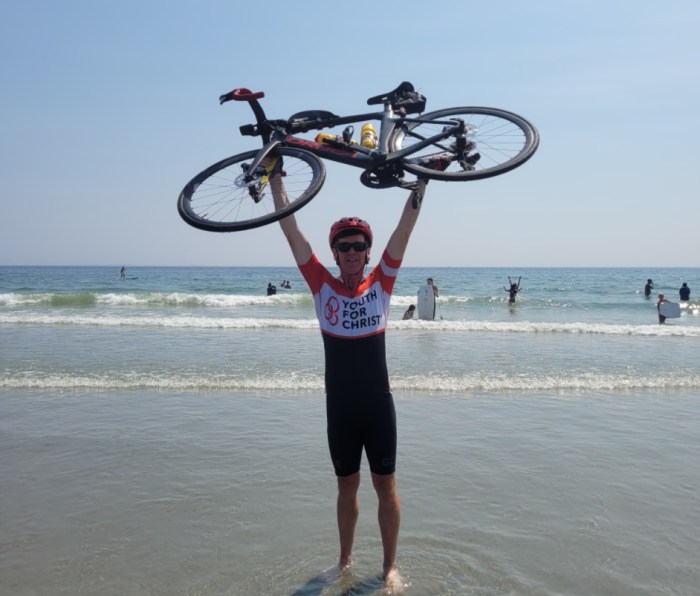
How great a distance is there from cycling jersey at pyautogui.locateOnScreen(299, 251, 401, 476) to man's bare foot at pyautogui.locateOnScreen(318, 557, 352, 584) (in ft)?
1.95

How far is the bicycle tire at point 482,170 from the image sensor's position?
398 centimetres

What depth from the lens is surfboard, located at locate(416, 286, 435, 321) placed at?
21.4m

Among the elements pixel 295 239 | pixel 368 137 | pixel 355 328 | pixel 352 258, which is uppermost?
pixel 368 137

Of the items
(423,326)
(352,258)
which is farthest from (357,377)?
(423,326)

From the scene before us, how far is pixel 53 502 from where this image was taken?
4.67m

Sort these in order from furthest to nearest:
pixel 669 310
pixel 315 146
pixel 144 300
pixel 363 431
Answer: pixel 144 300 → pixel 669 310 → pixel 315 146 → pixel 363 431

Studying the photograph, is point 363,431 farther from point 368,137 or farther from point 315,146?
point 368,137

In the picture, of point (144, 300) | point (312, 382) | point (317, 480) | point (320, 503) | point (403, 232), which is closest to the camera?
point (403, 232)

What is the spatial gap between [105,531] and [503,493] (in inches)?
124

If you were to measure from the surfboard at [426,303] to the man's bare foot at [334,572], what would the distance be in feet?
59.1

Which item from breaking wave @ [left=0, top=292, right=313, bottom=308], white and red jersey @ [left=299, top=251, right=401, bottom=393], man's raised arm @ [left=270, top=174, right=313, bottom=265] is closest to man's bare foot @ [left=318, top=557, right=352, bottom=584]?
white and red jersey @ [left=299, top=251, right=401, bottom=393]

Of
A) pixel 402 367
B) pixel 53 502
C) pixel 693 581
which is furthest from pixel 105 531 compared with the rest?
pixel 402 367

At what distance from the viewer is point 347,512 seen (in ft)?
11.9

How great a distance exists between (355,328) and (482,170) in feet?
4.82
